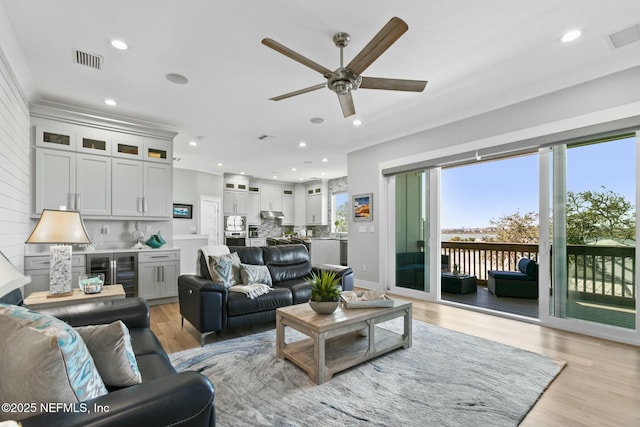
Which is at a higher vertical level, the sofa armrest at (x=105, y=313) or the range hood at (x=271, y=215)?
the range hood at (x=271, y=215)

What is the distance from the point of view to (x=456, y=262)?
6664mm

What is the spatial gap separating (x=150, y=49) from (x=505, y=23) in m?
3.05

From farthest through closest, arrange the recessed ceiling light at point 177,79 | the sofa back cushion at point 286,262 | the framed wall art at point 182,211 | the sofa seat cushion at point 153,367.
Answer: the framed wall art at point 182,211 < the sofa back cushion at point 286,262 < the recessed ceiling light at point 177,79 < the sofa seat cushion at point 153,367

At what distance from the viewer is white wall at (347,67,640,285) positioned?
3080mm

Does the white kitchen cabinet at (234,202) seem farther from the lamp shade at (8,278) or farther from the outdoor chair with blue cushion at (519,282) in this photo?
the lamp shade at (8,278)

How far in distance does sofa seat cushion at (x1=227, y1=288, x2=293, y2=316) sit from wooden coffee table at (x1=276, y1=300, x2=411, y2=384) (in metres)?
0.66

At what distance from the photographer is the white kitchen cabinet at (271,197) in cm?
979

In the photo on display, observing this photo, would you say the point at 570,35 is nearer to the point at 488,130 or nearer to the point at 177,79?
the point at 488,130

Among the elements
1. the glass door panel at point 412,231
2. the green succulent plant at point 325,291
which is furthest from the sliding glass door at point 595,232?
the green succulent plant at point 325,291

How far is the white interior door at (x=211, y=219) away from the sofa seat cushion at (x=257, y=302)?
568cm

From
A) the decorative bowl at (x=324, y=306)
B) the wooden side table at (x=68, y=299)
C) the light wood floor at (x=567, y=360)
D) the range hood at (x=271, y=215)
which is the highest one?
the range hood at (x=271, y=215)

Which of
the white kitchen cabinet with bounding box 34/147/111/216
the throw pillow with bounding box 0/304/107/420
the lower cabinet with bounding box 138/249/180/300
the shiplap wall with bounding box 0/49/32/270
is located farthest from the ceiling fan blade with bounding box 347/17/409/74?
the white kitchen cabinet with bounding box 34/147/111/216

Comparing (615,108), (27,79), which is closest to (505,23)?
(615,108)

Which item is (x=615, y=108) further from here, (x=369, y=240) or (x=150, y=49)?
(x=150, y=49)
